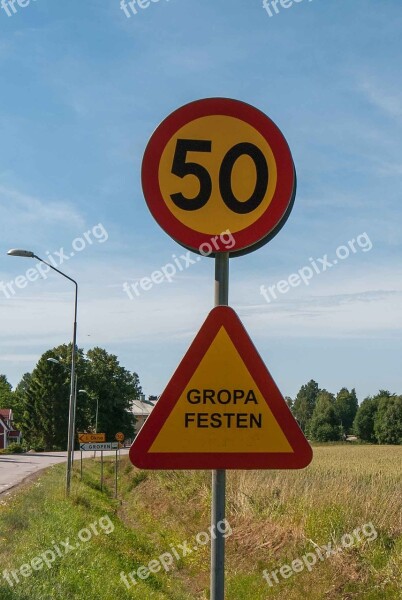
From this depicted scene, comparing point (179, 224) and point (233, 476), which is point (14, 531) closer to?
point (233, 476)

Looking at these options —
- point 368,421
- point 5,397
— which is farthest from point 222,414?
point 5,397

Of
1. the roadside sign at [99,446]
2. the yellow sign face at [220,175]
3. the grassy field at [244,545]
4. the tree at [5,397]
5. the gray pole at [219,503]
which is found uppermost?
the tree at [5,397]

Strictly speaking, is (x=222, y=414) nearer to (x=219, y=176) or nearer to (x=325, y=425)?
(x=219, y=176)

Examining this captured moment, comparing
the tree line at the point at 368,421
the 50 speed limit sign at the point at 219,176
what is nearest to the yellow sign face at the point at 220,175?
the 50 speed limit sign at the point at 219,176

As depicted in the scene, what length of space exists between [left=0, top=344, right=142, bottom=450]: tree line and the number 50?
255 feet

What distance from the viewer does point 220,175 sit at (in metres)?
3.21

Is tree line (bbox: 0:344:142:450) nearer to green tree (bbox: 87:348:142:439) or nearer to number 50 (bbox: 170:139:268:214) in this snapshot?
green tree (bbox: 87:348:142:439)

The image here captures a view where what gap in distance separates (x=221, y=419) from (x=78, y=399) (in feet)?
264

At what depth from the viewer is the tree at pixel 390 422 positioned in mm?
100375

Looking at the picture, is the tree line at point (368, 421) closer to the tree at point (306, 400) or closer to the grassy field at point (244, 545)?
the tree at point (306, 400)

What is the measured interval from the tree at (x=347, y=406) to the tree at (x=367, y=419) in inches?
551

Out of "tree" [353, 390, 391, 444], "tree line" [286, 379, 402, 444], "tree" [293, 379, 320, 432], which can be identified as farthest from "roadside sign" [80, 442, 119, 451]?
"tree" [293, 379, 320, 432]

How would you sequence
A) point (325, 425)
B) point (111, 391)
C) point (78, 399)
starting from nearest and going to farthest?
point (78, 399) < point (111, 391) < point (325, 425)

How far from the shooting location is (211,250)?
3.21m
